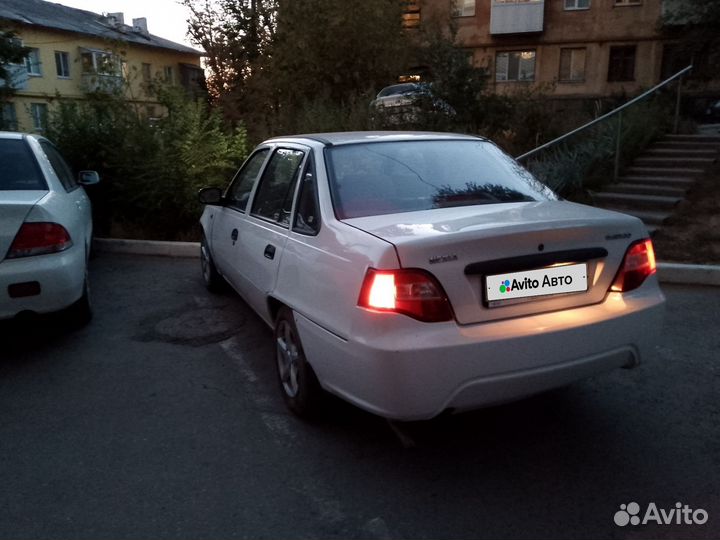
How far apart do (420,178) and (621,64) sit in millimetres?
30530

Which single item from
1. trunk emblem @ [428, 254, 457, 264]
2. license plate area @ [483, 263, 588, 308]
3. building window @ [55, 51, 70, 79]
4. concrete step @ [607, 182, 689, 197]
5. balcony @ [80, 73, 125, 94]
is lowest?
concrete step @ [607, 182, 689, 197]

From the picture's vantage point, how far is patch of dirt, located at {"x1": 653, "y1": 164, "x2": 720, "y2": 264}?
22.8ft

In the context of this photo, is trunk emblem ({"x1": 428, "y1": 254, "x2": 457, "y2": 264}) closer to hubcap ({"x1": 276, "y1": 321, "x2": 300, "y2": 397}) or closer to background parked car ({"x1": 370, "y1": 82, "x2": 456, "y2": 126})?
hubcap ({"x1": 276, "y1": 321, "x2": 300, "y2": 397})

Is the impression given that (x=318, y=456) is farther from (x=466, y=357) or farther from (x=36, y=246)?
(x=36, y=246)

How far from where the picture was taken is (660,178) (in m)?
9.20

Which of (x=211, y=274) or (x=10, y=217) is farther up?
(x=10, y=217)

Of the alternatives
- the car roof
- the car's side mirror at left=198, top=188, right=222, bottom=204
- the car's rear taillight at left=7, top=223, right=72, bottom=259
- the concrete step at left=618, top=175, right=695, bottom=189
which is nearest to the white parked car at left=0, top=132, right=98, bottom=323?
the car's rear taillight at left=7, top=223, right=72, bottom=259

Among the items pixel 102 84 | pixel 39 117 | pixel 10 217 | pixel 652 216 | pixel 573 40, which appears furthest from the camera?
pixel 573 40

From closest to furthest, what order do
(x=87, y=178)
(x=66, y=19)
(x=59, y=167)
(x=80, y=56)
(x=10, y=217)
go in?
(x=10, y=217) → (x=59, y=167) → (x=87, y=178) → (x=80, y=56) → (x=66, y=19)

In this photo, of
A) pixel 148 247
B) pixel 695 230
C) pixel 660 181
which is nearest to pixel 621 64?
pixel 660 181

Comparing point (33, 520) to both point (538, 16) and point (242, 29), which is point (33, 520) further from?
point (538, 16)

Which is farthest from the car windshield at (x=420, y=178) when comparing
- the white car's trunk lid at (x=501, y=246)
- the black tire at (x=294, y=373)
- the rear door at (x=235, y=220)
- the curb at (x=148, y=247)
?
the curb at (x=148, y=247)

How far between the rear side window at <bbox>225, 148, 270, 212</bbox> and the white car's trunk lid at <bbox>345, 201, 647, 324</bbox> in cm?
190

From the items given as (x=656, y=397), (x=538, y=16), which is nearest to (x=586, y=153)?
(x=656, y=397)
